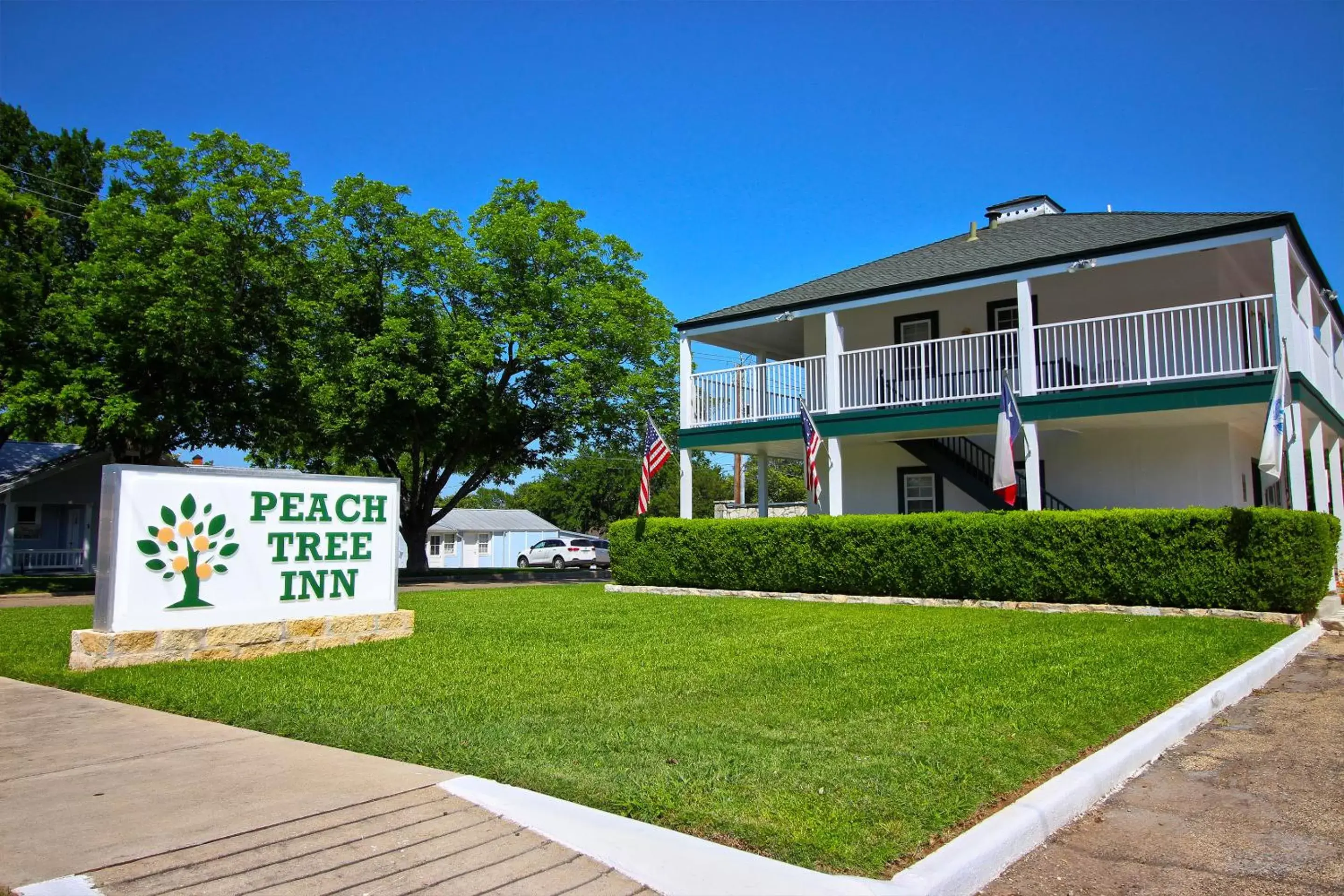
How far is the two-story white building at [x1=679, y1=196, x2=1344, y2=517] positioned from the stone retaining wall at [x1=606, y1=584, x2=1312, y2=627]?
2078 millimetres

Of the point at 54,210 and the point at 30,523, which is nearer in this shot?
the point at 54,210

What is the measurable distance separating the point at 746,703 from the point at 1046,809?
2.58 metres

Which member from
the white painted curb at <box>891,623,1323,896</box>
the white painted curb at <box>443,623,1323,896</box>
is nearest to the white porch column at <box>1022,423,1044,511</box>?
the white painted curb at <box>891,623,1323,896</box>

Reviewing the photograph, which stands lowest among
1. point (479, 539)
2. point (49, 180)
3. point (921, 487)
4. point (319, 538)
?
point (479, 539)

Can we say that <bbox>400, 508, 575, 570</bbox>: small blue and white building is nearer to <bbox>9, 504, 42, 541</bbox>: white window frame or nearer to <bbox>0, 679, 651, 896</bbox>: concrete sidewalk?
<bbox>9, 504, 42, 541</bbox>: white window frame

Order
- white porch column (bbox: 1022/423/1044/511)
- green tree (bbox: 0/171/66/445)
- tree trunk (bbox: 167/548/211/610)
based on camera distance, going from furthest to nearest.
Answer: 1. green tree (bbox: 0/171/66/445)
2. white porch column (bbox: 1022/423/1044/511)
3. tree trunk (bbox: 167/548/211/610)

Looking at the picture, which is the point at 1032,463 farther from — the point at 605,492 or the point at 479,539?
the point at 605,492

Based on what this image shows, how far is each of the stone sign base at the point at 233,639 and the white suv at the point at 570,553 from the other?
111 feet

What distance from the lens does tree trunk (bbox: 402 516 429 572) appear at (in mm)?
28344

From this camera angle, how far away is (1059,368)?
691 inches

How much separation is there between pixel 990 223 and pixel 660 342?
9.03 metres

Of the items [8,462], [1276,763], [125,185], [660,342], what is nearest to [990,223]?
[660,342]

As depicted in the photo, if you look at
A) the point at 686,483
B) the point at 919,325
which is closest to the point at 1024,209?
the point at 919,325

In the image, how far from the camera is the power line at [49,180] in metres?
23.8
